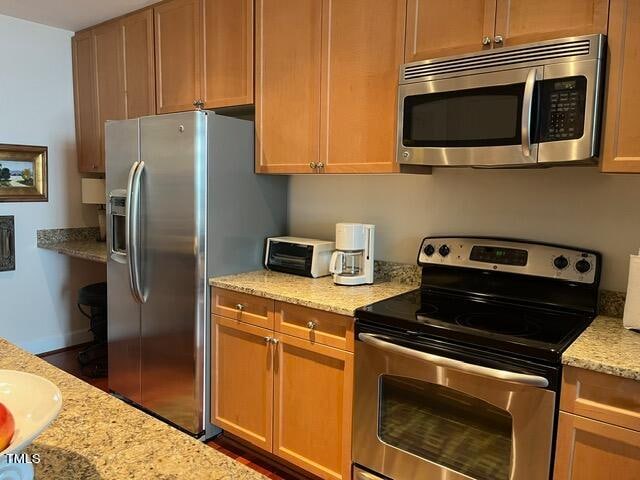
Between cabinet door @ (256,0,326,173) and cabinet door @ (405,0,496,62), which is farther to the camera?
cabinet door @ (256,0,326,173)

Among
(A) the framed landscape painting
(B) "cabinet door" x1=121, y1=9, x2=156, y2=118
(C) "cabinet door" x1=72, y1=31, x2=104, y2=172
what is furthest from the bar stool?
(B) "cabinet door" x1=121, y1=9, x2=156, y2=118

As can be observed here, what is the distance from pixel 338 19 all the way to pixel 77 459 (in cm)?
200

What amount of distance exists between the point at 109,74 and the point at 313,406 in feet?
8.62

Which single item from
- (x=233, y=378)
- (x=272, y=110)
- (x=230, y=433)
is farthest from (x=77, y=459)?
(x=272, y=110)

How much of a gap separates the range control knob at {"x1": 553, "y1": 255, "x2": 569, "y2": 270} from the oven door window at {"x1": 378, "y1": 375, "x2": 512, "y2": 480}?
664mm

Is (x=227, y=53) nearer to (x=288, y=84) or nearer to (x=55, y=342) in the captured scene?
(x=288, y=84)

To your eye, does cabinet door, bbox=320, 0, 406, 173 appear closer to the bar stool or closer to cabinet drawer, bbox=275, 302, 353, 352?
cabinet drawer, bbox=275, 302, 353, 352

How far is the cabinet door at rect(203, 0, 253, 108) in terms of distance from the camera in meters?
2.60

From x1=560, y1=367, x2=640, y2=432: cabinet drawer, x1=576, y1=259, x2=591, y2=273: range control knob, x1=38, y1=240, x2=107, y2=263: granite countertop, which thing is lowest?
x1=560, y1=367, x2=640, y2=432: cabinet drawer

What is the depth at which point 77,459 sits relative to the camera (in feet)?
2.82

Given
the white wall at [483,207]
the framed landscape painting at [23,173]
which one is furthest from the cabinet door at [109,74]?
the white wall at [483,207]

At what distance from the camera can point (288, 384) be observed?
2.23 meters

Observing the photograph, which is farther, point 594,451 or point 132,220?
point 132,220

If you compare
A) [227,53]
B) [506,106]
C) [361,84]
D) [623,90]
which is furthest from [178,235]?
[623,90]
